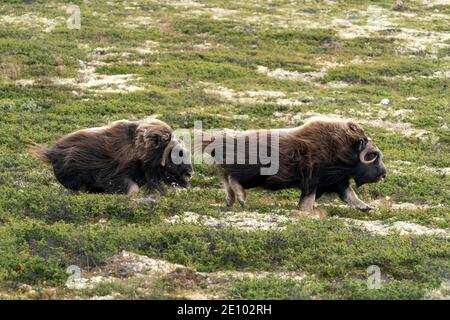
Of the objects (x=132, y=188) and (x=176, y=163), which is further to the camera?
(x=176, y=163)

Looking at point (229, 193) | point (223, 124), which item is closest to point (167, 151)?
point (229, 193)

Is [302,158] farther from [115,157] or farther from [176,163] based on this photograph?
[115,157]

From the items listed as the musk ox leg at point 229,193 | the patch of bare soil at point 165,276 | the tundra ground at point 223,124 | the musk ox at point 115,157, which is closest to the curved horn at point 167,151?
the musk ox at point 115,157

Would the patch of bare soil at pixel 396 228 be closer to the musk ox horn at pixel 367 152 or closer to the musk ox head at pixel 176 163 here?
the musk ox horn at pixel 367 152

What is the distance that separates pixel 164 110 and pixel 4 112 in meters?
3.49

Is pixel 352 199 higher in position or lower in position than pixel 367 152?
lower

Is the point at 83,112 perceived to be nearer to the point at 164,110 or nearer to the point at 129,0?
the point at 164,110

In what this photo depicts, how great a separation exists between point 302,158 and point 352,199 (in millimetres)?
1044

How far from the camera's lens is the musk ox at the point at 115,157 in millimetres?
11086

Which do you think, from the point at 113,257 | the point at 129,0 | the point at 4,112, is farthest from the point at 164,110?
the point at 129,0

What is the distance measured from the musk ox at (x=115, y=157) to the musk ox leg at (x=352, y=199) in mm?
2375

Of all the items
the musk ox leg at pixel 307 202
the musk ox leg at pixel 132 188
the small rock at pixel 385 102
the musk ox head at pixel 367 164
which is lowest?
the small rock at pixel 385 102

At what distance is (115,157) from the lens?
11094 millimetres
